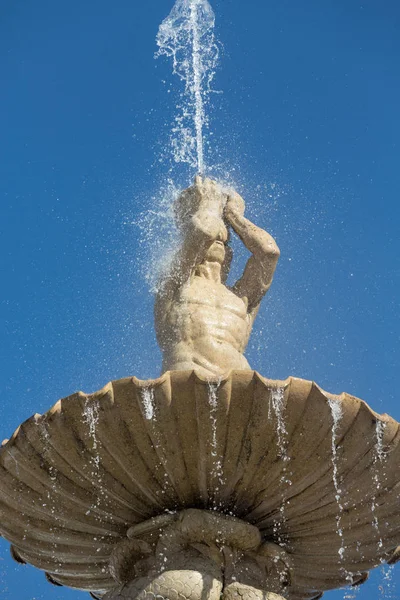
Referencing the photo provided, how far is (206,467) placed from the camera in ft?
25.7

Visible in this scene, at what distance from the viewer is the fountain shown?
7.54m

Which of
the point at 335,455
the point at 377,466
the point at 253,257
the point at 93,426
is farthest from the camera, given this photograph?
the point at 253,257

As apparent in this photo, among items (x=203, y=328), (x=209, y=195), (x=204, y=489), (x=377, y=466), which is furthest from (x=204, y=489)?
(x=209, y=195)

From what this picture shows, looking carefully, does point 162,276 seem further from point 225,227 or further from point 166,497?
point 166,497

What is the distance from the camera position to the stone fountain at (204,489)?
7539 mm

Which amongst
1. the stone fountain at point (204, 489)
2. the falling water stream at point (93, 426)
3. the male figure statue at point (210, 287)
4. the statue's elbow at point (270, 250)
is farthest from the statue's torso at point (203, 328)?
the falling water stream at point (93, 426)

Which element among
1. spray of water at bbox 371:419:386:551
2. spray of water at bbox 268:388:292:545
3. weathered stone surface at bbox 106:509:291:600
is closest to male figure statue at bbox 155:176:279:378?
spray of water at bbox 268:388:292:545

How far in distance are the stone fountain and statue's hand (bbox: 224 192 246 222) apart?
3.03m

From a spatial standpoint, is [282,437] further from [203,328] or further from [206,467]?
[203,328]

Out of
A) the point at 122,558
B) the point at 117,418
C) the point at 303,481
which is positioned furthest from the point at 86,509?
the point at 303,481

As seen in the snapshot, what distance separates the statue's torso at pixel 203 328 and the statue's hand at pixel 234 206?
0.74 metres

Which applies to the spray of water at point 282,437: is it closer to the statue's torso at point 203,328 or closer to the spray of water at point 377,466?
the spray of water at point 377,466

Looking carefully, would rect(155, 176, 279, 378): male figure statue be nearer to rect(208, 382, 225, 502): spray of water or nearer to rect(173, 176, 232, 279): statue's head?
rect(173, 176, 232, 279): statue's head

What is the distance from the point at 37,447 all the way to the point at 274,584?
2081 millimetres
